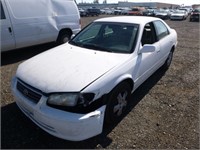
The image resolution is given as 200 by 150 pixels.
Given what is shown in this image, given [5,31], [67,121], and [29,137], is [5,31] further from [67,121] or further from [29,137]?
[67,121]

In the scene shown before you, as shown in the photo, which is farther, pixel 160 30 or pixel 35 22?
pixel 35 22

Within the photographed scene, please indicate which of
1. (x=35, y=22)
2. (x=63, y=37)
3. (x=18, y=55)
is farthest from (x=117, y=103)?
(x=63, y=37)

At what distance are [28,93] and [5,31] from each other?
3704 mm

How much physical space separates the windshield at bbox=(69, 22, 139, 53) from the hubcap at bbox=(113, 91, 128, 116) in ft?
2.51

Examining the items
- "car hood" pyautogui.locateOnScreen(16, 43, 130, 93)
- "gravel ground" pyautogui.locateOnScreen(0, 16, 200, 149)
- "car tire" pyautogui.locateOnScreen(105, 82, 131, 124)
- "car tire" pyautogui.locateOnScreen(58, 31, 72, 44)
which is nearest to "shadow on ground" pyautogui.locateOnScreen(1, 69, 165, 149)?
"gravel ground" pyautogui.locateOnScreen(0, 16, 200, 149)

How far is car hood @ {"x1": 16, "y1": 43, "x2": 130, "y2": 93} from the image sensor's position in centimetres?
249

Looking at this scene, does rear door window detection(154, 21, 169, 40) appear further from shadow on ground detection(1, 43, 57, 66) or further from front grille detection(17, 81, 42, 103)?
shadow on ground detection(1, 43, 57, 66)

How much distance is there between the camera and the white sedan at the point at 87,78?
239cm

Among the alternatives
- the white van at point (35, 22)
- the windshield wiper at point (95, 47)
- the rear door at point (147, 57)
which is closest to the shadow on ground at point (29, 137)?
the rear door at point (147, 57)

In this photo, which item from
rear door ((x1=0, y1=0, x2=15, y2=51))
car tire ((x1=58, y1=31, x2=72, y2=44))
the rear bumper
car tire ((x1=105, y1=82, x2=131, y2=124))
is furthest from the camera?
car tire ((x1=58, y1=31, x2=72, y2=44))

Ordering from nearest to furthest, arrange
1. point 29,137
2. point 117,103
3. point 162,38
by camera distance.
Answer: point 29,137 → point 117,103 → point 162,38

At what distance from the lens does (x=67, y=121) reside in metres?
2.29

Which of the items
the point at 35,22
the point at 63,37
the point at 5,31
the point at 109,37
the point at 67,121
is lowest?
the point at 63,37

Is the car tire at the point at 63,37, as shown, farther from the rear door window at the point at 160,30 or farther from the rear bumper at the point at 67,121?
the rear bumper at the point at 67,121
